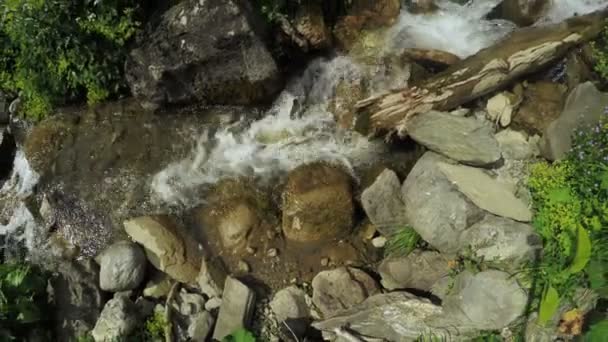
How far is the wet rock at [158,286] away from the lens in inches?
245

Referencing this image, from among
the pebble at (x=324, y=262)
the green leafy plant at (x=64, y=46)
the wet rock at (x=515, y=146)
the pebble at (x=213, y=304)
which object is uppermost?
the green leafy plant at (x=64, y=46)

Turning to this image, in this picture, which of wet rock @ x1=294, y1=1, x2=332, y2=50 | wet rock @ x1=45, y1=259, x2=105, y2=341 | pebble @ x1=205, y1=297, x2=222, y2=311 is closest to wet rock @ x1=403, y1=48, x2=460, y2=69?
wet rock @ x1=294, y1=1, x2=332, y2=50

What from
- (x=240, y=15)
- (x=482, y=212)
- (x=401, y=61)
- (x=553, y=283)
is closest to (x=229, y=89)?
(x=240, y=15)

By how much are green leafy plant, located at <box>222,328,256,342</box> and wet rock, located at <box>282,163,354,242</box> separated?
4.21 ft

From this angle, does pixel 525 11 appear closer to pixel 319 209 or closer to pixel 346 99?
pixel 346 99

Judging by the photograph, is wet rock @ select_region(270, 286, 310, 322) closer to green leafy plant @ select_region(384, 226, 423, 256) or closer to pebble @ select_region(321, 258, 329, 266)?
pebble @ select_region(321, 258, 329, 266)

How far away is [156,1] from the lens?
721 centimetres

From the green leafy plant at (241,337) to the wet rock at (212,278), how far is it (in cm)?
70

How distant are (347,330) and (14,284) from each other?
3.50m

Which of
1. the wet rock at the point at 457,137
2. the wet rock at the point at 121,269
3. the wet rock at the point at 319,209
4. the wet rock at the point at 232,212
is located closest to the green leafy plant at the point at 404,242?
the wet rock at the point at 319,209

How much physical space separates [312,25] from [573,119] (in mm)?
3267

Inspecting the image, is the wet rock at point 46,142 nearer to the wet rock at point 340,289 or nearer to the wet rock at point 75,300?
the wet rock at point 75,300

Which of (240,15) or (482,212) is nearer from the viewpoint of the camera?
(482,212)

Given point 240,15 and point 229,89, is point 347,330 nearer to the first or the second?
point 229,89
